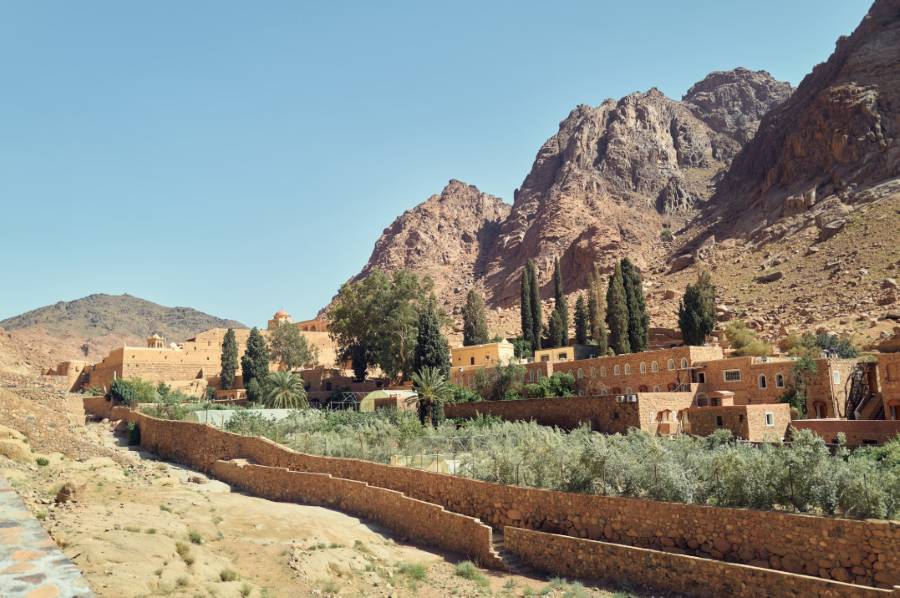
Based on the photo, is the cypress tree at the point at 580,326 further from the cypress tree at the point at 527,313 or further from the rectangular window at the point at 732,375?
the rectangular window at the point at 732,375

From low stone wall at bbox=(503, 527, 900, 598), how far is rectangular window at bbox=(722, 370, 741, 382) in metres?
→ 19.8

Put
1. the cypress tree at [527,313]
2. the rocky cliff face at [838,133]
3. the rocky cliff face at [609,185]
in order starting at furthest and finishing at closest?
the rocky cliff face at [609,185], the rocky cliff face at [838,133], the cypress tree at [527,313]

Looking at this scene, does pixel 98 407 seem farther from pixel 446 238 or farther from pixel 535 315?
pixel 446 238

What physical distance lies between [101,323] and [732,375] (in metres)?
129

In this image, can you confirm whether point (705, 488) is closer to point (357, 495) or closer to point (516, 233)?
point (357, 495)

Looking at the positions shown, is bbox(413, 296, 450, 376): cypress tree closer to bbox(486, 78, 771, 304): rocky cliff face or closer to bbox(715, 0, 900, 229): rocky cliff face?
bbox(715, 0, 900, 229): rocky cliff face

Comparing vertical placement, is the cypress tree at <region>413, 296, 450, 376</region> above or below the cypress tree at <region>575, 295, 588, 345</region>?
below

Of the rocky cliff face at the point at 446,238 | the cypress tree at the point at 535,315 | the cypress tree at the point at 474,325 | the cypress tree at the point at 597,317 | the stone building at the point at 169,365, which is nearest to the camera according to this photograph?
the cypress tree at the point at 597,317

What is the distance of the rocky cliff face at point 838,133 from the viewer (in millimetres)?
78312

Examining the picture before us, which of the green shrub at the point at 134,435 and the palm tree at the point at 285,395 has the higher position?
the palm tree at the point at 285,395

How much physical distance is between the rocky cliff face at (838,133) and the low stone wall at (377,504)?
71.7m

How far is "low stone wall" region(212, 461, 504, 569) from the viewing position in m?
18.0

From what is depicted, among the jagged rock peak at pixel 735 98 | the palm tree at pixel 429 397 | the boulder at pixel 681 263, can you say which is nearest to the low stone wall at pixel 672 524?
the palm tree at pixel 429 397

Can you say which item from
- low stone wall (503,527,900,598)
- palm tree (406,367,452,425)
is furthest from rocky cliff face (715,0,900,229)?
low stone wall (503,527,900,598)
